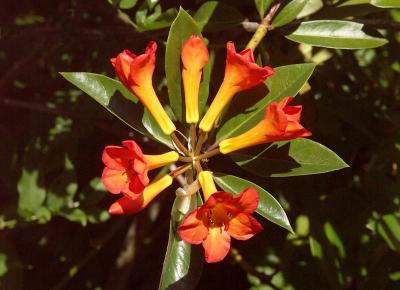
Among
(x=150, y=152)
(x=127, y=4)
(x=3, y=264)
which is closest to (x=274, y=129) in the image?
(x=127, y=4)

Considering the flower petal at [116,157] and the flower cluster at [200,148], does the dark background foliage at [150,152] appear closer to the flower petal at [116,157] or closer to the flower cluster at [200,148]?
the flower cluster at [200,148]

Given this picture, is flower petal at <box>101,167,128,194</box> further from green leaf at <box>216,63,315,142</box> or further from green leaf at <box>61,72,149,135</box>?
green leaf at <box>216,63,315,142</box>

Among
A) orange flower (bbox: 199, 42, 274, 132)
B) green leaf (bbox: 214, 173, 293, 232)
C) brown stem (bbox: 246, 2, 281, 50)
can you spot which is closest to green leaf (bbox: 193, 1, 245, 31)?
brown stem (bbox: 246, 2, 281, 50)

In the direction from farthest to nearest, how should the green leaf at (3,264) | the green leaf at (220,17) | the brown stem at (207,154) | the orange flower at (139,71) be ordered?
the green leaf at (3,264)
the green leaf at (220,17)
the brown stem at (207,154)
the orange flower at (139,71)

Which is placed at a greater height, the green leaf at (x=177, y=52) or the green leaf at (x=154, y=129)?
the green leaf at (x=177, y=52)

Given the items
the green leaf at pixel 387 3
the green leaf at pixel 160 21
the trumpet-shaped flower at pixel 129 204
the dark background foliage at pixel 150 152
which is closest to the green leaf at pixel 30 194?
the dark background foliage at pixel 150 152

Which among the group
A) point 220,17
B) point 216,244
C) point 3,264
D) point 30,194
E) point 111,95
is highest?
point 220,17

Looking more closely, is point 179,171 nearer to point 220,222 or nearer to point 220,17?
point 220,222
